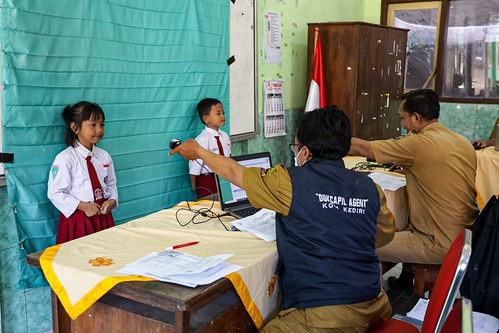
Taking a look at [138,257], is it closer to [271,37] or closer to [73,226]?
[73,226]

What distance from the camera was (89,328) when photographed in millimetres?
1854

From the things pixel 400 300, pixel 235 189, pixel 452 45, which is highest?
pixel 452 45

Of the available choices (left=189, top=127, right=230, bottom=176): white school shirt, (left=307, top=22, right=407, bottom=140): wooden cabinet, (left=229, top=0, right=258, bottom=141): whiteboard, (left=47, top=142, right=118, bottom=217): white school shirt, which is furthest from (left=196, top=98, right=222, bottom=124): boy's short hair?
(left=307, top=22, right=407, bottom=140): wooden cabinet

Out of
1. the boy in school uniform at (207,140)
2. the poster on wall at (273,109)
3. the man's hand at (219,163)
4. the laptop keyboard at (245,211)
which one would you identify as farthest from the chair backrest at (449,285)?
the poster on wall at (273,109)

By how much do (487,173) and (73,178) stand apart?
3.53 meters

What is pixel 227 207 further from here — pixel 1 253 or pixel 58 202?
pixel 1 253

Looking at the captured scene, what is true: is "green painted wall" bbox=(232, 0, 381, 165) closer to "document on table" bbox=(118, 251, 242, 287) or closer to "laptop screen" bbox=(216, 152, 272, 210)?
"laptop screen" bbox=(216, 152, 272, 210)

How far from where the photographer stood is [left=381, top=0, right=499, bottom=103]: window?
6.04m

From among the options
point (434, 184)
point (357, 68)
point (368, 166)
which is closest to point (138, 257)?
point (434, 184)

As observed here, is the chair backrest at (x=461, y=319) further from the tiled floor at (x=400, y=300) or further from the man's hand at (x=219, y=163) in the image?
the tiled floor at (x=400, y=300)

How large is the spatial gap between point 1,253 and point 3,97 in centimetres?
75

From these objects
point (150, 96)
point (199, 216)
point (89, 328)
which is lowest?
point (89, 328)

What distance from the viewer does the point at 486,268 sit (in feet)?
7.36

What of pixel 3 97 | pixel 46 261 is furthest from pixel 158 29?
pixel 46 261
